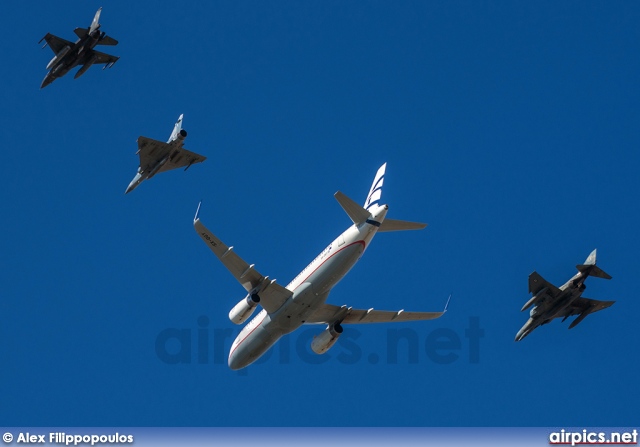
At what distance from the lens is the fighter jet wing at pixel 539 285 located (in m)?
55.3

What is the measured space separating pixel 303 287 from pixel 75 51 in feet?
73.2

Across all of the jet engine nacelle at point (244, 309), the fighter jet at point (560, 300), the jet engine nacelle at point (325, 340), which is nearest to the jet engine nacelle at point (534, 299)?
the fighter jet at point (560, 300)

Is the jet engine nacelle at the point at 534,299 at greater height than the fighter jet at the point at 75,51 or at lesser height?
lesser

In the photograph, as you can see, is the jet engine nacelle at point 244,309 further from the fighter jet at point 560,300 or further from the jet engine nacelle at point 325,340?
the fighter jet at point 560,300

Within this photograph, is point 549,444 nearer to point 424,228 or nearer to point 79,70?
point 424,228

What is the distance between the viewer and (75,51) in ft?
200

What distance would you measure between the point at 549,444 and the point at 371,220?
45.6 ft

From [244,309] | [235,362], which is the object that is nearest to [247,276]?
[244,309]

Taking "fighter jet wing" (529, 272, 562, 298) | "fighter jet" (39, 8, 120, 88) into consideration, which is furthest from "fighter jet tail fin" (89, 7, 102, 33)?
"fighter jet wing" (529, 272, 562, 298)

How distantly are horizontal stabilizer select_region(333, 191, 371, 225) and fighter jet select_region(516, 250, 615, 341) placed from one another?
12.0 metres

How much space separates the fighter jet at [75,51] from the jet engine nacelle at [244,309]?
19570mm

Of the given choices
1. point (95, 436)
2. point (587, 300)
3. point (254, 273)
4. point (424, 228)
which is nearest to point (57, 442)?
point (95, 436)

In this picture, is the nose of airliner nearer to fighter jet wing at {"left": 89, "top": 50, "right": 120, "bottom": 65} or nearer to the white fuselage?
the white fuselage

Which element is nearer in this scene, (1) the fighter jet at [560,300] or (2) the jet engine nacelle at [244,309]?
(2) the jet engine nacelle at [244,309]
